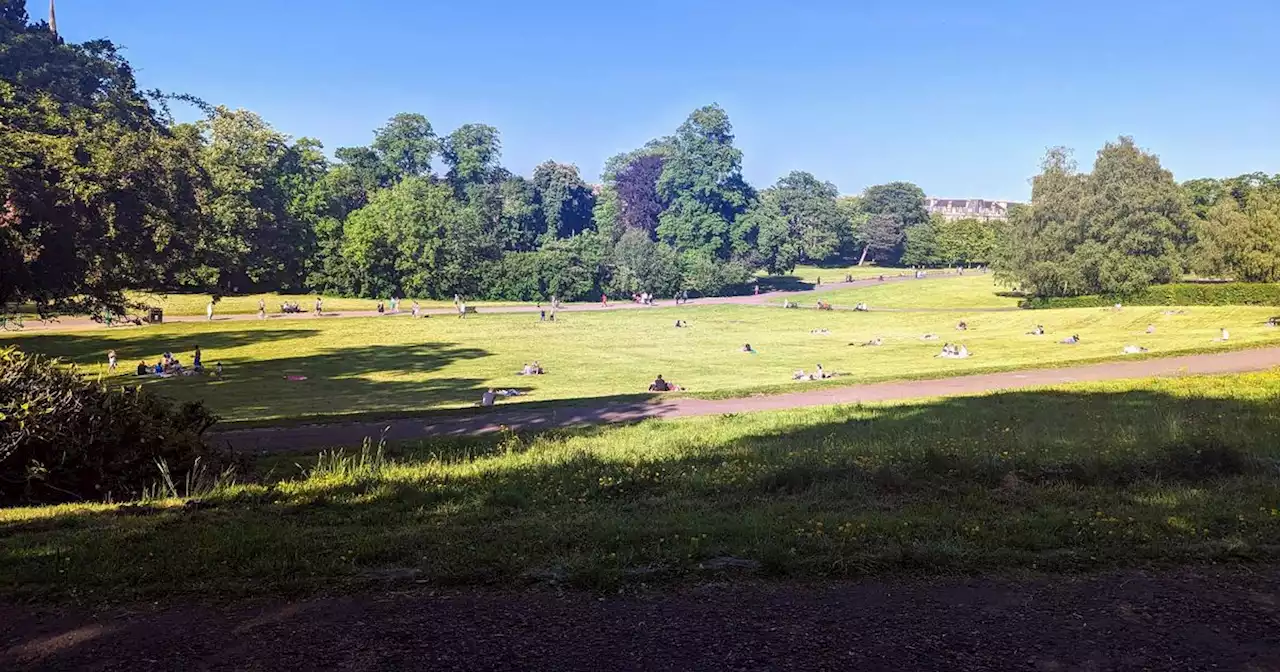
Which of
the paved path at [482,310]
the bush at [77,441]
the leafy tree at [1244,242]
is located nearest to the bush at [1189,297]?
the leafy tree at [1244,242]

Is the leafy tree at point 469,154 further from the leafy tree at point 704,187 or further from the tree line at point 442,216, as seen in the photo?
the leafy tree at point 704,187

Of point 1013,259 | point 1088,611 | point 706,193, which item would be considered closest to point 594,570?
point 1088,611

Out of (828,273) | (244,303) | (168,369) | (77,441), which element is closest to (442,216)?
(244,303)

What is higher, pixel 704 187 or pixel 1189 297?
pixel 704 187

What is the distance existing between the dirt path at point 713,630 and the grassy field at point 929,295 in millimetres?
67330

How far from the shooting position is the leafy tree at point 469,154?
380 feet

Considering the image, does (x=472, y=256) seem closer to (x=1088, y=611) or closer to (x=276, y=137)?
(x=276, y=137)

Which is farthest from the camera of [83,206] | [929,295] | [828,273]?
[828,273]

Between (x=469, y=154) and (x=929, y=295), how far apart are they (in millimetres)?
66279

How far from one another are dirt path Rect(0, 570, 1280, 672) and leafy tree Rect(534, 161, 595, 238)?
4349 inches

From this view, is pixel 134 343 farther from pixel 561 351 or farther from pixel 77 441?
pixel 77 441

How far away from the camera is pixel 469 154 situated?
115312 millimetres

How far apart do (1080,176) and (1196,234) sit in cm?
1059

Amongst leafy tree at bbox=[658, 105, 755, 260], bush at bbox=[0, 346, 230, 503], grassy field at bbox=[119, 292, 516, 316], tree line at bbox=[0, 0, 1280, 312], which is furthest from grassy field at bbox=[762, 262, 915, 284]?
bush at bbox=[0, 346, 230, 503]
